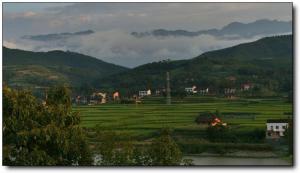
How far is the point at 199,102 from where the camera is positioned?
5.40m

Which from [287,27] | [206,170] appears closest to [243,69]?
[287,27]

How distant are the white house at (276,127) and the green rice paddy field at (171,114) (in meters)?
0.06

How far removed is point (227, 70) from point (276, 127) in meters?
0.62

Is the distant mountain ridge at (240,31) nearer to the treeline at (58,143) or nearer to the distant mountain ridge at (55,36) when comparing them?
the distant mountain ridge at (55,36)

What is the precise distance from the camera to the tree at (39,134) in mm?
5262

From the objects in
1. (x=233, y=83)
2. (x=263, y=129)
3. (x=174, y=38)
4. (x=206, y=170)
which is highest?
(x=174, y=38)

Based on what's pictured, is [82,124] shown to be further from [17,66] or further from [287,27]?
[287,27]

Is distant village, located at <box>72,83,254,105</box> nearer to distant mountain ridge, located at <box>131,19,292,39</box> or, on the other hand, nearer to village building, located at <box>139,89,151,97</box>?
village building, located at <box>139,89,151,97</box>

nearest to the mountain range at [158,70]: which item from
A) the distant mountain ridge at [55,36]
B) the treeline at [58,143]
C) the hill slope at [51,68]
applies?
the hill slope at [51,68]

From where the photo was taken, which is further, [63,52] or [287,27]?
[63,52]

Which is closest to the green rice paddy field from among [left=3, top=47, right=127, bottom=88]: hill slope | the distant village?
the distant village

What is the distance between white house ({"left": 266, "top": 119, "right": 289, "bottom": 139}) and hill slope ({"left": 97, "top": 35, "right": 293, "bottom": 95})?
26 cm

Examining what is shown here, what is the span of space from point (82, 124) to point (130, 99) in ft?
1.48

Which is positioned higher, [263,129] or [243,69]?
[243,69]
